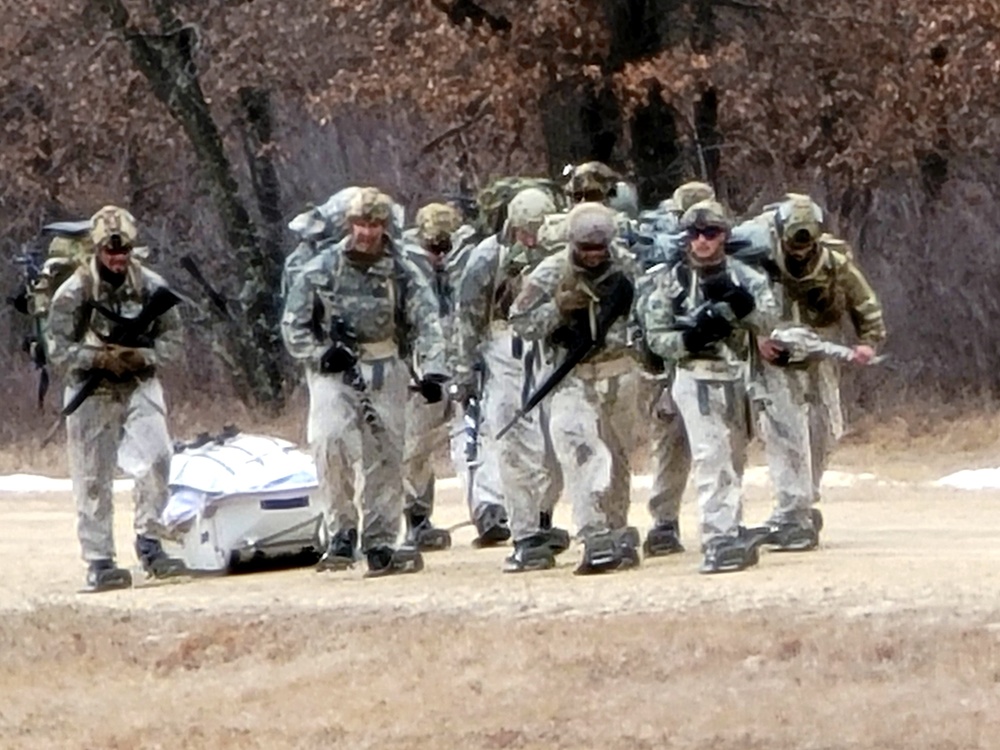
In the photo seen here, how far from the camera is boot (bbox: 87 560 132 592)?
17.3 meters

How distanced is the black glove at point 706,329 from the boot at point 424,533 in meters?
3.75

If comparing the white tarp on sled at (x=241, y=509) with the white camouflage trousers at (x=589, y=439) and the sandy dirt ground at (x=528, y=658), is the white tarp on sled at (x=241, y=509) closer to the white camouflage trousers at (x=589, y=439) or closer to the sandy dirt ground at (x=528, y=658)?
the sandy dirt ground at (x=528, y=658)

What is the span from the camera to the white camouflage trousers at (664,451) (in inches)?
667

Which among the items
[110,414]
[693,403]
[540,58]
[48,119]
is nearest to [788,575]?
[693,403]

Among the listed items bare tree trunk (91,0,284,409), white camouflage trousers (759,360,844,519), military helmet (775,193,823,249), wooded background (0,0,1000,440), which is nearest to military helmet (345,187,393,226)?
military helmet (775,193,823,249)

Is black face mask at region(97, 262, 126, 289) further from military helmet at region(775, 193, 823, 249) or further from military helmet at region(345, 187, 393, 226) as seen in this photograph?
military helmet at region(775, 193, 823, 249)

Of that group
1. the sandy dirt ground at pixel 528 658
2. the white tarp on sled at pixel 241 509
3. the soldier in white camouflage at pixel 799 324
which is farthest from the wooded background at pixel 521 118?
the sandy dirt ground at pixel 528 658

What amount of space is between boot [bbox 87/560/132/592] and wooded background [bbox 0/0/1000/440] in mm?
13851

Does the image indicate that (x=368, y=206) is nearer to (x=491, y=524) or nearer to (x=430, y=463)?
(x=430, y=463)

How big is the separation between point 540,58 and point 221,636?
54.5ft

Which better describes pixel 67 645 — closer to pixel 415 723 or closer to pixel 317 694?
pixel 317 694

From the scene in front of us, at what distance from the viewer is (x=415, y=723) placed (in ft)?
41.2

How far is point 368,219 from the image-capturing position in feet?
54.0

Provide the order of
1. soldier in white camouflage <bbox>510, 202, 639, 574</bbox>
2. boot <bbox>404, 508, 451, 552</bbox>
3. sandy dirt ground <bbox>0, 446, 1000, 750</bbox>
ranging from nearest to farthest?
sandy dirt ground <bbox>0, 446, 1000, 750</bbox> < soldier in white camouflage <bbox>510, 202, 639, 574</bbox> < boot <bbox>404, 508, 451, 552</bbox>
